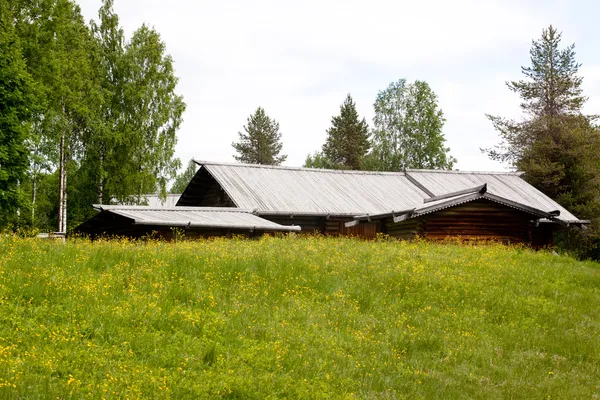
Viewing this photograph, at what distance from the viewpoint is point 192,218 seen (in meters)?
21.4

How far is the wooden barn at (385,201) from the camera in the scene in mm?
25711

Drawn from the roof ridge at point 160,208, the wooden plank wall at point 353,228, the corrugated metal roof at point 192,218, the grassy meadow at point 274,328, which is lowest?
the grassy meadow at point 274,328

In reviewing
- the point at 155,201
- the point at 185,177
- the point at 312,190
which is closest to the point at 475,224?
the point at 312,190

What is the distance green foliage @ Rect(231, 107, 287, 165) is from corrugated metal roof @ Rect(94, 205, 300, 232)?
1734 inches

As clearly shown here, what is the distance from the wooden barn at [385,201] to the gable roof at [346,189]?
5 centimetres

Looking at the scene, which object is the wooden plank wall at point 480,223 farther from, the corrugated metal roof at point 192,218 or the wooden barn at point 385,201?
the corrugated metal roof at point 192,218

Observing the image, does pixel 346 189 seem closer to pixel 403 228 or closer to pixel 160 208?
pixel 403 228

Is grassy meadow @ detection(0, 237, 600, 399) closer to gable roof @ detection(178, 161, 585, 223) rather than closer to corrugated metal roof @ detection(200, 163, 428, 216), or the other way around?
gable roof @ detection(178, 161, 585, 223)

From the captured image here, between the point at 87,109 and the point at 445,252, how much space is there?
22.4 meters

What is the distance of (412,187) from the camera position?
112 ft

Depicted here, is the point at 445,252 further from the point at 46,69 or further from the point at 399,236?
the point at 46,69

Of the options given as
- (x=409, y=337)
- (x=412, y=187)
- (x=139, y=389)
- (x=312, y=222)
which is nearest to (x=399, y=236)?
(x=312, y=222)

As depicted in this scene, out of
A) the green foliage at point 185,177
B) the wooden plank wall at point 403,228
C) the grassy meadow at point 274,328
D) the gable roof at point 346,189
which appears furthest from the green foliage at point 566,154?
the green foliage at point 185,177

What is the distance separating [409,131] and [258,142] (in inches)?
800
